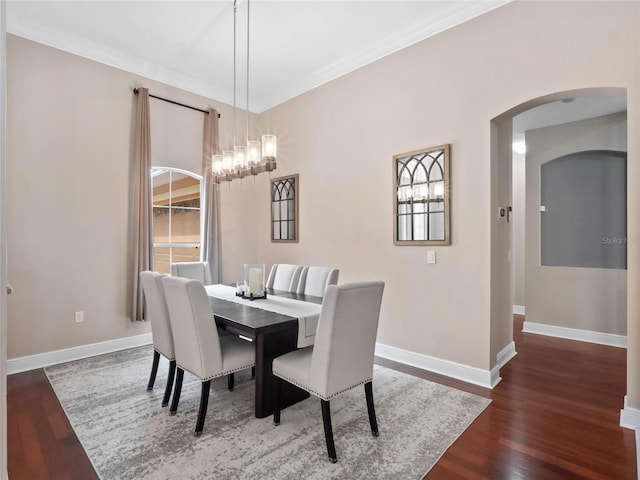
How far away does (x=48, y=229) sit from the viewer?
→ 3.48 m

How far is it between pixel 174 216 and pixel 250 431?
3107 millimetres

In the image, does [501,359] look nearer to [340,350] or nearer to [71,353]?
[340,350]

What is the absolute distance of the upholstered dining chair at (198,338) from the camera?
2.20 metres

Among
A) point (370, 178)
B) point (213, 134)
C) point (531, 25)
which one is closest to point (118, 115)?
point (213, 134)

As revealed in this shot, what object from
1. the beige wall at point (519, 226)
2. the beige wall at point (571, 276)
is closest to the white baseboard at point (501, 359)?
the beige wall at point (571, 276)

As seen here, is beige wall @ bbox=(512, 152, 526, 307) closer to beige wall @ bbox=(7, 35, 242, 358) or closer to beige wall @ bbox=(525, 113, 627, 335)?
beige wall @ bbox=(525, 113, 627, 335)

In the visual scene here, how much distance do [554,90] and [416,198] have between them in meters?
1.37

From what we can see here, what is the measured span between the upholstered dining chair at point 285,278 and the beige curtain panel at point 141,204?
1503mm

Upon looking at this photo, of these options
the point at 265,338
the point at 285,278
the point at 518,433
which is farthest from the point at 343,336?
the point at 285,278

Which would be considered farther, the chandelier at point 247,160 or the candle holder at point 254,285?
the candle holder at point 254,285

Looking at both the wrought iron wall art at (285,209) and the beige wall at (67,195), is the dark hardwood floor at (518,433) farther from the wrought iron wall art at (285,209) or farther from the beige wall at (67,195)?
the wrought iron wall art at (285,209)

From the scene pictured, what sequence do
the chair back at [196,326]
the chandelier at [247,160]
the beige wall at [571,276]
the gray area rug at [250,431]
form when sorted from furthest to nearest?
the beige wall at [571,276], the chandelier at [247,160], the chair back at [196,326], the gray area rug at [250,431]

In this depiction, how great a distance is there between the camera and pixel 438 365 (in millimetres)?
3299

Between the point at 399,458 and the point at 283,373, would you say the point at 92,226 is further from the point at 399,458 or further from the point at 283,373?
the point at 399,458
